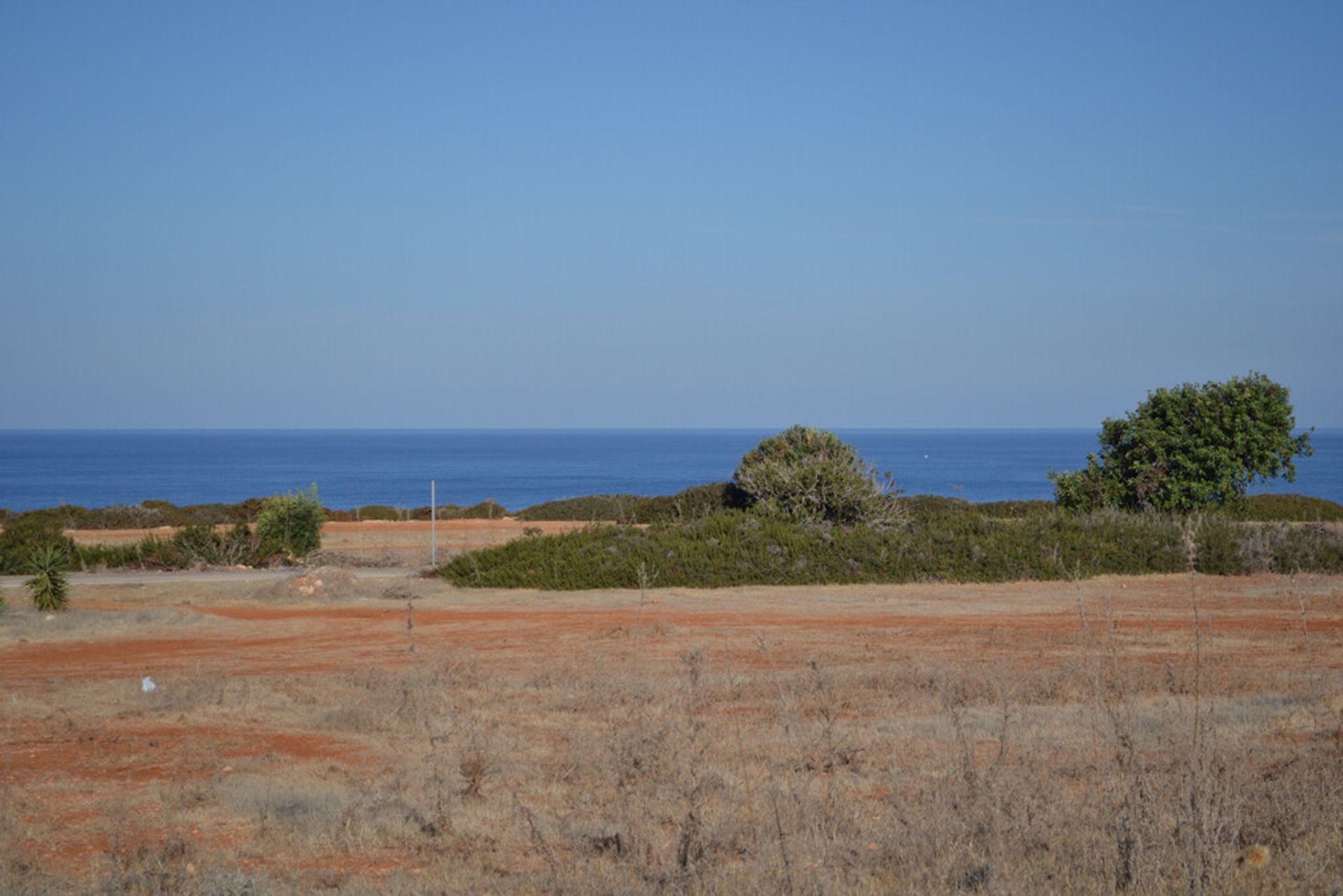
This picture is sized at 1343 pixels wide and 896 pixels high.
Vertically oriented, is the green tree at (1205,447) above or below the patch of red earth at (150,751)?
above

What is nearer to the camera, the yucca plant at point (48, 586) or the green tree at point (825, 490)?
the yucca plant at point (48, 586)

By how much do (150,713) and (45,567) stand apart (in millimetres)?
11129

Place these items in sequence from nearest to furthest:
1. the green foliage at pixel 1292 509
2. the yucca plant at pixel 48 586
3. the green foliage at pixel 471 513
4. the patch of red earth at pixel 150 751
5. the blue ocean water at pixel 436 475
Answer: the patch of red earth at pixel 150 751
the yucca plant at pixel 48 586
the green foliage at pixel 1292 509
the green foliage at pixel 471 513
the blue ocean water at pixel 436 475

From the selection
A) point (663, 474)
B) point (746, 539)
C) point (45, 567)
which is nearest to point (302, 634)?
point (45, 567)

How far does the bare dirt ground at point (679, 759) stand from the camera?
600 cm

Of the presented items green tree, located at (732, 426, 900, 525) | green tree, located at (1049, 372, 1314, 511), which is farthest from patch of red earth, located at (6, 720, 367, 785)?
green tree, located at (1049, 372, 1314, 511)

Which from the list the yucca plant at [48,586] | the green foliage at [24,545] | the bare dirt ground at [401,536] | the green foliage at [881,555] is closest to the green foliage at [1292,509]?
the green foliage at [881,555]

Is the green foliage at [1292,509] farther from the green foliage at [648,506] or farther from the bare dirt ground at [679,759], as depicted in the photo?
the bare dirt ground at [679,759]

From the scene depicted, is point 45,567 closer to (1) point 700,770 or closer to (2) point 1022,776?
(1) point 700,770

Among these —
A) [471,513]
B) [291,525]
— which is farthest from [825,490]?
[471,513]

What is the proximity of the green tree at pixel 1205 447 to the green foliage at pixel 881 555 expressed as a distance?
5.78m

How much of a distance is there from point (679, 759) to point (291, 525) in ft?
85.6

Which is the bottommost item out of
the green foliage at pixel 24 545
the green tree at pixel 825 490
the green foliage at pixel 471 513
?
the green foliage at pixel 471 513

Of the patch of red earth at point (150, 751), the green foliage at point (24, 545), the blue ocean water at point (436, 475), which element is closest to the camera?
the patch of red earth at point (150, 751)
